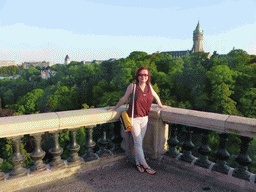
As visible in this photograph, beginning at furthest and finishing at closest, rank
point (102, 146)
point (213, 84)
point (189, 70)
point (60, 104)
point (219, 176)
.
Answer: point (60, 104) < point (189, 70) < point (213, 84) < point (102, 146) < point (219, 176)

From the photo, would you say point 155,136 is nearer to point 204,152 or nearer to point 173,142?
point 173,142

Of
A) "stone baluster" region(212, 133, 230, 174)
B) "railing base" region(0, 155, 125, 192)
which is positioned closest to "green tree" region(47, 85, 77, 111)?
"railing base" region(0, 155, 125, 192)

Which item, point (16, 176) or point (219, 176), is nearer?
point (16, 176)

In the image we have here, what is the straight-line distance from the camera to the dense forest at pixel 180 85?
26609 mm

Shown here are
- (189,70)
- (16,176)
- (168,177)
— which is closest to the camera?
(16,176)

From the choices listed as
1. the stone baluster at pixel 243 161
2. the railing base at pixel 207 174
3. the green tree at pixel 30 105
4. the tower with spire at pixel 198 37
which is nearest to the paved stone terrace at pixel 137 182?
the railing base at pixel 207 174

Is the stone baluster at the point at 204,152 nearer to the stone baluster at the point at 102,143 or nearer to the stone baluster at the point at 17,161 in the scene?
the stone baluster at the point at 102,143

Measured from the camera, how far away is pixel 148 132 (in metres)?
3.60

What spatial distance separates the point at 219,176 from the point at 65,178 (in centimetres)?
219

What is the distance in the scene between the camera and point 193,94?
30219mm

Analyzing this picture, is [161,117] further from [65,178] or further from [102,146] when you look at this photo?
[65,178]

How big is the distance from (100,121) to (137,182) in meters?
1.04

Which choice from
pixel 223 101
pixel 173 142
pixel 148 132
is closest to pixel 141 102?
pixel 148 132

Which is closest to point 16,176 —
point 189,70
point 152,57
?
point 189,70
